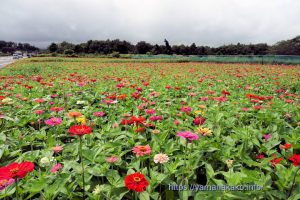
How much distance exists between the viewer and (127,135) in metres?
2.29

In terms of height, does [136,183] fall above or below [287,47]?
below

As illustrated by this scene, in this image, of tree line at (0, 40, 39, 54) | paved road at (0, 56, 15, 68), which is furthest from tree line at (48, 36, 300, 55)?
tree line at (0, 40, 39, 54)

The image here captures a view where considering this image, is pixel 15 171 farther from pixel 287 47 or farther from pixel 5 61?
pixel 287 47

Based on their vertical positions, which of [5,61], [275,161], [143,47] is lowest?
[5,61]

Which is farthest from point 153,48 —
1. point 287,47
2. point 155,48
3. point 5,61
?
point 5,61

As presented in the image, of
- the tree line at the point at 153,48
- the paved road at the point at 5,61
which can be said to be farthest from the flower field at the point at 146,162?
the tree line at the point at 153,48

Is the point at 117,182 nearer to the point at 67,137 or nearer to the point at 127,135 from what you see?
the point at 127,135

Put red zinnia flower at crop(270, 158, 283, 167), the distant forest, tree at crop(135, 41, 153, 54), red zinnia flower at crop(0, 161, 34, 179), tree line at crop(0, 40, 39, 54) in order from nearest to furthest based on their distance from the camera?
red zinnia flower at crop(0, 161, 34, 179) < red zinnia flower at crop(270, 158, 283, 167) < the distant forest < tree at crop(135, 41, 153, 54) < tree line at crop(0, 40, 39, 54)

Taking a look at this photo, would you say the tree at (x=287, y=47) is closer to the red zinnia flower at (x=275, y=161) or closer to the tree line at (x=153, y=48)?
the tree line at (x=153, y=48)

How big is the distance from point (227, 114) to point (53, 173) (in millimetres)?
1994

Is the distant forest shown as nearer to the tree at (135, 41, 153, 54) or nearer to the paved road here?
the tree at (135, 41, 153, 54)

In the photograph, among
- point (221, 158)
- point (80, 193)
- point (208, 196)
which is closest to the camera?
point (208, 196)

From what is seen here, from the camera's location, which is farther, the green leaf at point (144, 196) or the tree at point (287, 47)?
the tree at point (287, 47)

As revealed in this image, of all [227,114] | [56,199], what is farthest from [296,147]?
[56,199]
